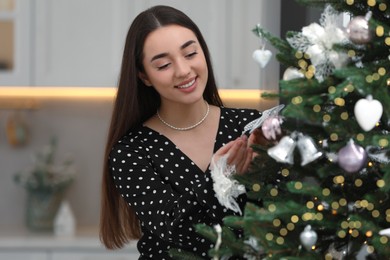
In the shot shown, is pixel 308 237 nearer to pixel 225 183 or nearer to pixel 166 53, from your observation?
pixel 225 183

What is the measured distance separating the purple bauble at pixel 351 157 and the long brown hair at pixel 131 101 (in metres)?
0.61

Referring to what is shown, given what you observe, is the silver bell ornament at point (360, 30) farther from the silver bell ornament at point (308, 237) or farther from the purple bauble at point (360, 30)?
the silver bell ornament at point (308, 237)

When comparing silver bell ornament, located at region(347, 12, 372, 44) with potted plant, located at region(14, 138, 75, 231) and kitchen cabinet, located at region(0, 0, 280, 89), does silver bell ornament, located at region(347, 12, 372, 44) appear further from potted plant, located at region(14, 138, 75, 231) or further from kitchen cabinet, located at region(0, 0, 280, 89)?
potted plant, located at region(14, 138, 75, 231)

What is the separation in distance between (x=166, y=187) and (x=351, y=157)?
0.56 metres

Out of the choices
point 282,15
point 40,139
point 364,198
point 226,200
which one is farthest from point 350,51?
point 40,139

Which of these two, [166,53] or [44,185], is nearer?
[166,53]

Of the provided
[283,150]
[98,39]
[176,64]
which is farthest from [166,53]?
[98,39]

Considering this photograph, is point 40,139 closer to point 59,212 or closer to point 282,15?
point 59,212

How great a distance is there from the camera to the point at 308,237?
5.25 ft

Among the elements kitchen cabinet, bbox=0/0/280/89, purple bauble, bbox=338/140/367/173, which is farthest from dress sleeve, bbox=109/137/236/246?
kitchen cabinet, bbox=0/0/280/89

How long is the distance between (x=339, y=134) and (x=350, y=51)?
0.14 meters

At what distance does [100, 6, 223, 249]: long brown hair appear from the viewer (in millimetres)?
2057

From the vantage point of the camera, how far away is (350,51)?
162 centimetres

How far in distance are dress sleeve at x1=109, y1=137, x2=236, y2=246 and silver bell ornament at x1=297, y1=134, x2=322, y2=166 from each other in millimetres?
294
